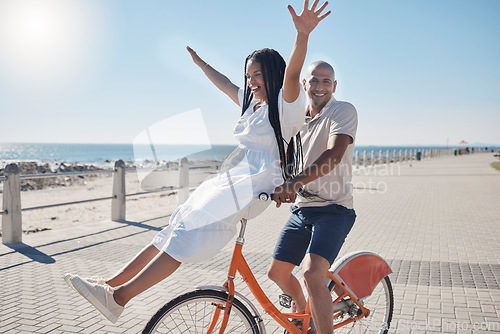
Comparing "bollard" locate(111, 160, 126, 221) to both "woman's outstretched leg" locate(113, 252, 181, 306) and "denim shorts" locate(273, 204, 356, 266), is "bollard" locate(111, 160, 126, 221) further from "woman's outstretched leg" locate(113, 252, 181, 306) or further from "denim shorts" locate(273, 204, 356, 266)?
"woman's outstretched leg" locate(113, 252, 181, 306)

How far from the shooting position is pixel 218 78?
120 inches

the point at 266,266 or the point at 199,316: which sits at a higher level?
the point at 199,316

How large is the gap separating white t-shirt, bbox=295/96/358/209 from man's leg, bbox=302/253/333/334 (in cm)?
42

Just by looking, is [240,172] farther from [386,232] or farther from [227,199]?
[386,232]

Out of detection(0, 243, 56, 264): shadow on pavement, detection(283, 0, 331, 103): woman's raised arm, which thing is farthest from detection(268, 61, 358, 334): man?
detection(0, 243, 56, 264): shadow on pavement

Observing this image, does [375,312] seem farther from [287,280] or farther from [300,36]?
[300,36]

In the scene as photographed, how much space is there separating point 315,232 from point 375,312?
1.27 metres

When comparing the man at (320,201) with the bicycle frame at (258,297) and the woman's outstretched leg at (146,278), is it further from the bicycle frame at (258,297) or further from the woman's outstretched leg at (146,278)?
the woman's outstretched leg at (146,278)

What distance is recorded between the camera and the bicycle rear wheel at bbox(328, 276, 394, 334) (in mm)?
3086

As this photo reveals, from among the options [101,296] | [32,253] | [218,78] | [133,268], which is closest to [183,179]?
[32,253]

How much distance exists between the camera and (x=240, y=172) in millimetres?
2275

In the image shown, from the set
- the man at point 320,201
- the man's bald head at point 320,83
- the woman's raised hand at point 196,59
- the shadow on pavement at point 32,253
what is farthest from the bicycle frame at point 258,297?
the shadow on pavement at point 32,253

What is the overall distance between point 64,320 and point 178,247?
249cm

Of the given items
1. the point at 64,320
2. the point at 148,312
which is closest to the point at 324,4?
the point at 148,312
